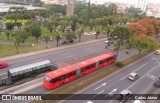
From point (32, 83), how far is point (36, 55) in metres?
18.3

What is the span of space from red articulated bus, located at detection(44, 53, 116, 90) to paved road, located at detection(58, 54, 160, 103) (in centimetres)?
449

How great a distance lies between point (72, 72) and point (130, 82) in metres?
15.6

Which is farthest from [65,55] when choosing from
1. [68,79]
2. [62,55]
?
[68,79]

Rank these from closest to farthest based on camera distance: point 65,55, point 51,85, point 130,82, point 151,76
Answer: point 51,85 → point 130,82 → point 151,76 → point 65,55

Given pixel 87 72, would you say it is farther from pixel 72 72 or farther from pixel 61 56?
pixel 61 56

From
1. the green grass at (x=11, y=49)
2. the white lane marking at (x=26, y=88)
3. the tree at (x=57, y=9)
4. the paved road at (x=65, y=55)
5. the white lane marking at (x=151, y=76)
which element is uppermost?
the tree at (x=57, y=9)

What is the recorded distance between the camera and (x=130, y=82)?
43812 mm

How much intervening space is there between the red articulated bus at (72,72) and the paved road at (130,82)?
4.49 metres

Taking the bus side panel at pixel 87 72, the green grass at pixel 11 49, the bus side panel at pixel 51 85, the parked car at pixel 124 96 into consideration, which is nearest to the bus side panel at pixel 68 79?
the bus side panel at pixel 51 85

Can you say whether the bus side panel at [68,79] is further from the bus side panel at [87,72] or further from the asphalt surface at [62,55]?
the asphalt surface at [62,55]

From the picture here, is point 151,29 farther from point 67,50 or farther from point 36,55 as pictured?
point 36,55

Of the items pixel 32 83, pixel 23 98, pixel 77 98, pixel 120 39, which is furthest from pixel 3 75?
pixel 120 39

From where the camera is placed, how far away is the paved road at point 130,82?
127 feet

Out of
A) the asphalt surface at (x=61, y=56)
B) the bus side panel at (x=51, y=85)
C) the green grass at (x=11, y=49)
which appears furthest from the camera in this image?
the green grass at (x=11, y=49)
